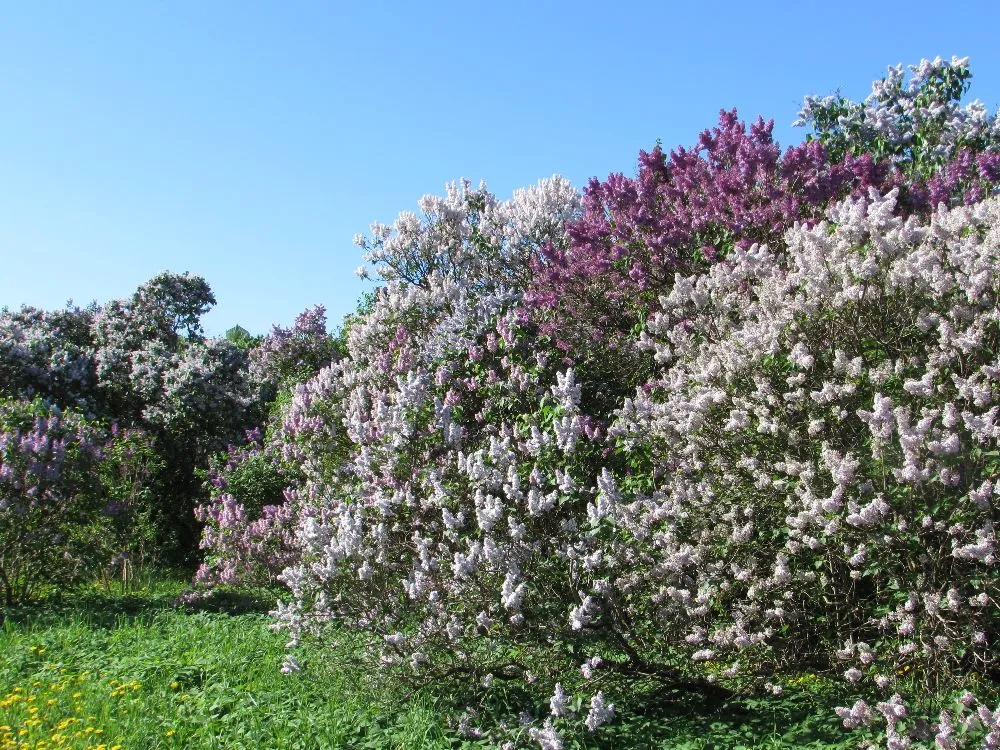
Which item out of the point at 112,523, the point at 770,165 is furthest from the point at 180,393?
the point at 770,165

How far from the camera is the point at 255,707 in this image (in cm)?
593

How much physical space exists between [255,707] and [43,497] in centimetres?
562

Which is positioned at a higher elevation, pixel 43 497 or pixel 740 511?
pixel 43 497

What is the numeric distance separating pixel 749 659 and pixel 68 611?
7627 mm

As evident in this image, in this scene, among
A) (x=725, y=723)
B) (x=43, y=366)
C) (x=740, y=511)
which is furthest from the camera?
(x=43, y=366)

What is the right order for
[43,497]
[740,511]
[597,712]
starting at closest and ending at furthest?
[597,712]
[740,511]
[43,497]

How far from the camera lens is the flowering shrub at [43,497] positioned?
988 centimetres

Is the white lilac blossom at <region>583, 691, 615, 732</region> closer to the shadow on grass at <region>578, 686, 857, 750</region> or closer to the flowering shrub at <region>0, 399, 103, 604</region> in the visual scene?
the shadow on grass at <region>578, 686, 857, 750</region>

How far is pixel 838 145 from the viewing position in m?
11.7

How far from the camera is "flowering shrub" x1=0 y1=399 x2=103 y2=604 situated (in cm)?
988

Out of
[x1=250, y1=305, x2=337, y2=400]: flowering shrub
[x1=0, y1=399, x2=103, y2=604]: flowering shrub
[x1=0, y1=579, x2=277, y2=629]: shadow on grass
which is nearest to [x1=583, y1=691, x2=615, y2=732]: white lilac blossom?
[x1=0, y1=579, x2=277, y2=629]: shadow on grass

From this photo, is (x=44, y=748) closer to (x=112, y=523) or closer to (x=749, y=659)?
(x=749, y=659)

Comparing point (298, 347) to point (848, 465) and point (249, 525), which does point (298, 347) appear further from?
point (848, 465)

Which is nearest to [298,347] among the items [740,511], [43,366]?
[43,366]
